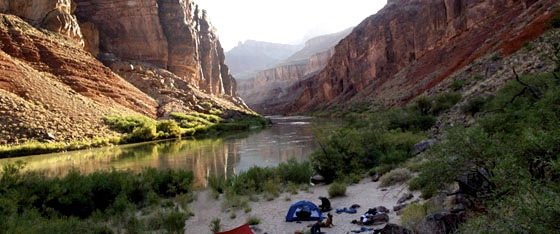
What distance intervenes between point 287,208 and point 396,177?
12.3 ft

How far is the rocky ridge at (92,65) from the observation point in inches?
1348

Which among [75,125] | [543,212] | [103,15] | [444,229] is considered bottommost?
[444,229]

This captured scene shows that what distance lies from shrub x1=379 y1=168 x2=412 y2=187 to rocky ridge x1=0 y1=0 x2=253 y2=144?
29.0 metres

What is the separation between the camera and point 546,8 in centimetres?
3077

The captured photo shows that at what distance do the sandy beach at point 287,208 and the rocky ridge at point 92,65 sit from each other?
2555 centimetres

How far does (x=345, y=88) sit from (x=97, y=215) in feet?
337

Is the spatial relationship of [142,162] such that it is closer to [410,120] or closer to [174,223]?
[174,223]

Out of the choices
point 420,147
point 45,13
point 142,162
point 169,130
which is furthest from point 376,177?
point 45,13

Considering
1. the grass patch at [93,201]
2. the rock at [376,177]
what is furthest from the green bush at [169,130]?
the rock at [376,177]

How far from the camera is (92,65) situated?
5016 centimetres

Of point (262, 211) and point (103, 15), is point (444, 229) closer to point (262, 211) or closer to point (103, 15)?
point (262, 211)

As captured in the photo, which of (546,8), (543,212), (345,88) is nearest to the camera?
(543,212)

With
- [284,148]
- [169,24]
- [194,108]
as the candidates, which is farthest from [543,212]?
[169,24]

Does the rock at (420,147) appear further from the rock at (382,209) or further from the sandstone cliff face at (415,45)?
the sandstone cliff face at (415,45)
